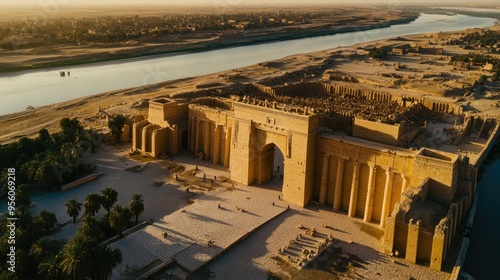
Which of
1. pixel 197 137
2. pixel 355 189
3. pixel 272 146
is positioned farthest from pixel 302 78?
pixel 355 189

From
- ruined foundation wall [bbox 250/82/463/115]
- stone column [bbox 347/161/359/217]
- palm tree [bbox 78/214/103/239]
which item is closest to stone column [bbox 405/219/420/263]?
stone column [bbox 347/161/359/217]

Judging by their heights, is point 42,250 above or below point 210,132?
below

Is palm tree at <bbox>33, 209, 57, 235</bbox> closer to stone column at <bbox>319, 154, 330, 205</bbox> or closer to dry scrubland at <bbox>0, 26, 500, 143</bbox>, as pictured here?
stone column at <bbox>319, 154, 330, 205</bbox>

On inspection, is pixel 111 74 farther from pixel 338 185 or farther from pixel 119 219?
pixel 338 185

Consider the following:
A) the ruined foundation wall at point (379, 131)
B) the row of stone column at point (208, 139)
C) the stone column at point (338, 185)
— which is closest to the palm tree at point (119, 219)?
the row of stone column at point (208, 139)

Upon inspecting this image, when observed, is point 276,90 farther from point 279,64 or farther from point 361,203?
point 279,64

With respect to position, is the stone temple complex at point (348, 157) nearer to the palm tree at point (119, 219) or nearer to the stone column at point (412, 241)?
the stone column at point (412, 241)

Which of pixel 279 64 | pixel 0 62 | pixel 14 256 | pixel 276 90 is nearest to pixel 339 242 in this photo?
pixel 14 256
